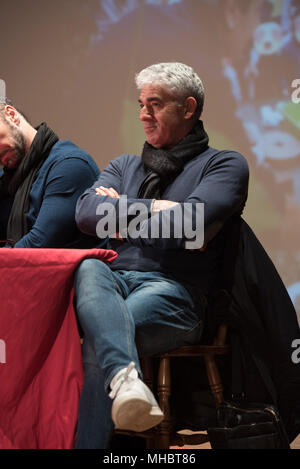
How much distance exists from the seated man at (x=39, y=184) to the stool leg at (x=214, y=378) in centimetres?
80

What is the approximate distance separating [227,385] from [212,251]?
529 mm

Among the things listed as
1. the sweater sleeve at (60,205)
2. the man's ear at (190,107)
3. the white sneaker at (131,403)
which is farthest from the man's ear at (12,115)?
the white sneaker at (131,403)

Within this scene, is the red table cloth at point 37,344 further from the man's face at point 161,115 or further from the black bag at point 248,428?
the man's face at point 161,115

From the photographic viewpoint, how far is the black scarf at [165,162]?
235 cm

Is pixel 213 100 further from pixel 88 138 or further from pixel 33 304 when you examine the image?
pixel 33 304

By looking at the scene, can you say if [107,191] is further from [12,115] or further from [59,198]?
[12,115]

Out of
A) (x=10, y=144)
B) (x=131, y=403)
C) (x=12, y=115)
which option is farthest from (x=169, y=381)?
(x=12, y=115)

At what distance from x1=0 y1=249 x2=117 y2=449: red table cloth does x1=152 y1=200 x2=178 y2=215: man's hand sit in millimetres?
323

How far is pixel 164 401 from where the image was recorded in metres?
2.07

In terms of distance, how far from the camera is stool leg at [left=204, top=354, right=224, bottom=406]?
2170 mm

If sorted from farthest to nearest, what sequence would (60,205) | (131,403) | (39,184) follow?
1. (39,184)
2. (60,205)
3. (131,403)

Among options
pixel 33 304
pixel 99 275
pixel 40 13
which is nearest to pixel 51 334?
pixel 33 304

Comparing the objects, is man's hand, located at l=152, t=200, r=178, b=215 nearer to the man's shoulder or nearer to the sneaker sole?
the man's shoulder

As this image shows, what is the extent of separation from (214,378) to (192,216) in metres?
0.61
